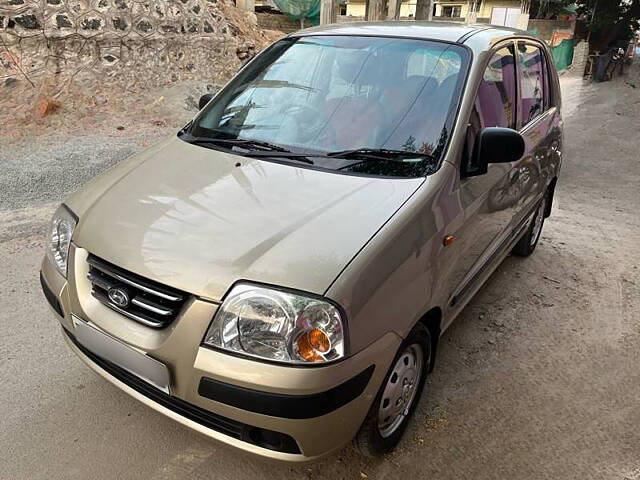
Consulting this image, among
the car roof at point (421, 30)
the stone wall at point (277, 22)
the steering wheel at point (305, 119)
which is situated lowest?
the stone wall at point (277, 22)

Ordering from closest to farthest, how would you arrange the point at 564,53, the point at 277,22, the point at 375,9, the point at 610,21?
the point at 610,21
the point at 375,9
the point at 277,22
the point at 564,53

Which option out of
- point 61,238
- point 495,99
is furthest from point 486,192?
point 61,238

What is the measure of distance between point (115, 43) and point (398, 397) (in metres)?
7.26

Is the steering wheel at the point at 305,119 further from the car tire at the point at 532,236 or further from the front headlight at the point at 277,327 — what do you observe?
the car tire at the point at 532,236

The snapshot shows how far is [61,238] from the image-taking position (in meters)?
2.22

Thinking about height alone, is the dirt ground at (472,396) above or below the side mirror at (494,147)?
below

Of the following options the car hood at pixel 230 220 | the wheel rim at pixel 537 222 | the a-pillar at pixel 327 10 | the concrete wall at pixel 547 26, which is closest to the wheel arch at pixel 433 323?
the car hood at pixel 230 220

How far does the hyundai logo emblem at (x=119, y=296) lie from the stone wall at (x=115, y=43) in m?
6.21

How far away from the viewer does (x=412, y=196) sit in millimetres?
2113

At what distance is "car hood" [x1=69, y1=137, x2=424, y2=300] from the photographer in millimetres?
1762

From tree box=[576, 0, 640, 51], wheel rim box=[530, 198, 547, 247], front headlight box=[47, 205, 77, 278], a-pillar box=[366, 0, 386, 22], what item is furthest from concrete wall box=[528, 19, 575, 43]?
front headlight box=[47, 205, 77, 278]

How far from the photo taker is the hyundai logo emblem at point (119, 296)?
1.87 meters

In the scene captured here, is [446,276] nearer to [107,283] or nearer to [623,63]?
[107,283]

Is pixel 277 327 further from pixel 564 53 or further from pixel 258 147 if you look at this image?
pixel 564 53
